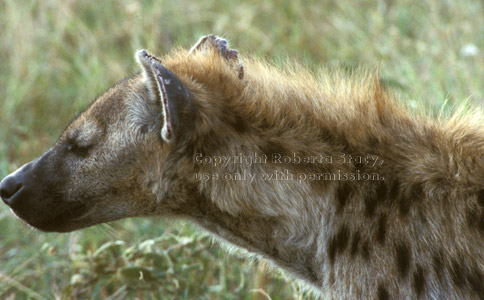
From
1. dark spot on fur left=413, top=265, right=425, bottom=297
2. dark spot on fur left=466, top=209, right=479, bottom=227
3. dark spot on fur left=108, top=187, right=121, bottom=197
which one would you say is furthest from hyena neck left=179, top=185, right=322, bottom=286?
dark spot on fur left=466, top=209, right=479, bottom=227

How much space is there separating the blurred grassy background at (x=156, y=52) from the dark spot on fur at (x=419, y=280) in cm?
85

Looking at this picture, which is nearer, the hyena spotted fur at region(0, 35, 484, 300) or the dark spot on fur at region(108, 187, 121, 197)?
the hyena spotted fur at region(0, 35, 484, 300)

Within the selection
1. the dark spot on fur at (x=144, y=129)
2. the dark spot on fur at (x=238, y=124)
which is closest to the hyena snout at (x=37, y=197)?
the dark spot on fur at (x=144, y=129)

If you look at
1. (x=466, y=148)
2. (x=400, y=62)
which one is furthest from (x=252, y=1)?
(x=466, y=148)

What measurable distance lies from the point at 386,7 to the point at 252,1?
41.5 inches

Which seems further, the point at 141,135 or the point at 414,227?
the point at 141,135

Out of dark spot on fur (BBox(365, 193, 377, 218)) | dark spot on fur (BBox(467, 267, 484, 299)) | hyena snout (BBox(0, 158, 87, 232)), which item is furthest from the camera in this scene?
hyena snout (BBox(0, 158, 87, 232))

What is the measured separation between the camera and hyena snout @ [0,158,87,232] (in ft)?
8.12

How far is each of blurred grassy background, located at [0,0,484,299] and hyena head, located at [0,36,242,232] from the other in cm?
56

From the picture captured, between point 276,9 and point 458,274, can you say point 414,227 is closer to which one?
point 458,274

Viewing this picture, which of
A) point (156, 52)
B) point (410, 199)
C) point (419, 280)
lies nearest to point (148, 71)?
point (410, 199)

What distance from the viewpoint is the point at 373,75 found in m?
2.58

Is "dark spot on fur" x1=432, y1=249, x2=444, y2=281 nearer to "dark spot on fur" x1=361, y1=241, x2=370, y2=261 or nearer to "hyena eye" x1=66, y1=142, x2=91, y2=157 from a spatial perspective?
"dark spot on fur" x1=361, y1=241, x2=370, y2=261

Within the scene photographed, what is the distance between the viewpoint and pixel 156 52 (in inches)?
203
